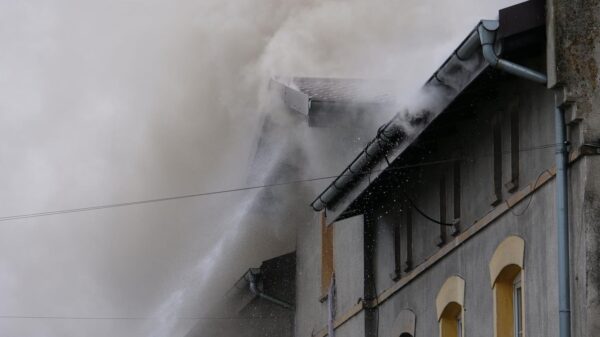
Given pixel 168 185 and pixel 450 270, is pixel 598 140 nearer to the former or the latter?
pixel 450 270

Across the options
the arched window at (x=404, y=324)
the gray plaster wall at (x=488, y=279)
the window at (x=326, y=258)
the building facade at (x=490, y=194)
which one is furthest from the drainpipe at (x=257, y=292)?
the arched window at (x=404, y=324)

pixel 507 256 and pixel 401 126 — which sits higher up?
pixel 401 126

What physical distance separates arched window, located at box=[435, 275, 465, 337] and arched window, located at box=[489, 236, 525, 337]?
1.21 metres

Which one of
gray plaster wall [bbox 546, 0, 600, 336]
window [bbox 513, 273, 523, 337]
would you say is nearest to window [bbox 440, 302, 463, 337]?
window [bbox 513, 273, 523, 337]

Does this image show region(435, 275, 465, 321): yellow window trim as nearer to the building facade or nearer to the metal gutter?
the building facade

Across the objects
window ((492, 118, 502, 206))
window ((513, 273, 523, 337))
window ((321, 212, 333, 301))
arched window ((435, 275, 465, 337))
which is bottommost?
window ((513, 273, 523, 337))

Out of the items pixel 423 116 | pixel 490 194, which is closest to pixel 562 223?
pixel 490 194

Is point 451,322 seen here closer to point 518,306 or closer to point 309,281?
point 518,306

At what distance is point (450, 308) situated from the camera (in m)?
14.0

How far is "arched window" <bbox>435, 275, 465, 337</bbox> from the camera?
1358cm

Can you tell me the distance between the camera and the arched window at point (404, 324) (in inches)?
601

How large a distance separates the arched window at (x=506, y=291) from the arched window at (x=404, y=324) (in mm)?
3009

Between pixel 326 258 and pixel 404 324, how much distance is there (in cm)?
497

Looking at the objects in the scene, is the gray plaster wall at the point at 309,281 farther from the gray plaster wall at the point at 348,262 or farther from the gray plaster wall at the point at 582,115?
the gray plaster wall at the point at 582,115
